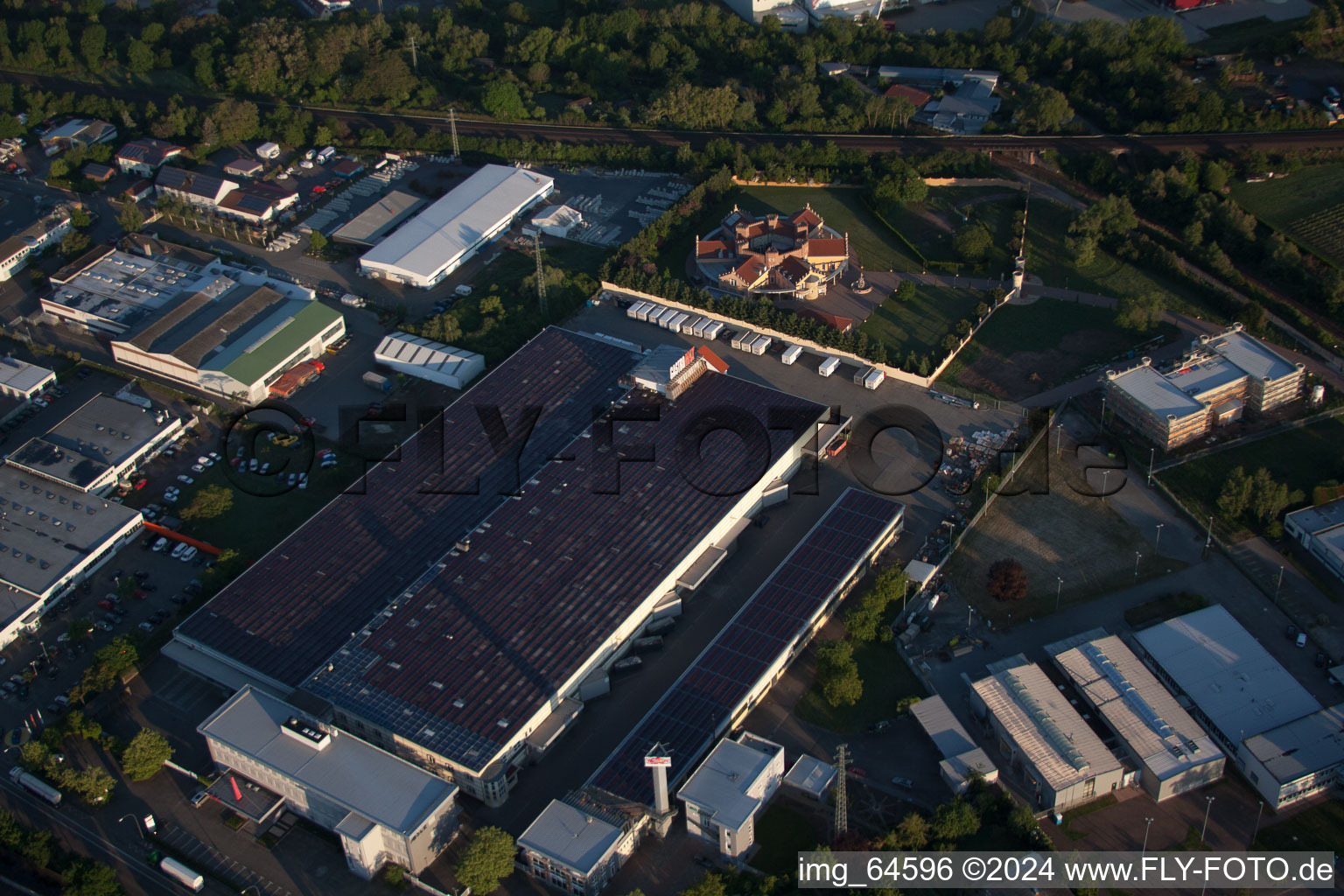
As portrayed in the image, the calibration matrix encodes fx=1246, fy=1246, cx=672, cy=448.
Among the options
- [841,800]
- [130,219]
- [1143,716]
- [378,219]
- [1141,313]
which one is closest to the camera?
[841,800]

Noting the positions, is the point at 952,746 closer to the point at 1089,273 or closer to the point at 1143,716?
the point at 1143,716

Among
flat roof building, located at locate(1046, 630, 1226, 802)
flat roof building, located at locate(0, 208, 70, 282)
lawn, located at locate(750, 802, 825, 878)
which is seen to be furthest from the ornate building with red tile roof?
flat roof building, located at locate(0, 208, 70, 282)

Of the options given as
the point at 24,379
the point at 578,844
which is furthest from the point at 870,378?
the point at 24,379

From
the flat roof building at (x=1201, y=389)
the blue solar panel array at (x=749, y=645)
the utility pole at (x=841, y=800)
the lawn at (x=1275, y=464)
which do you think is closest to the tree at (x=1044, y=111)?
the flat roof building at (x=1201, y=389)

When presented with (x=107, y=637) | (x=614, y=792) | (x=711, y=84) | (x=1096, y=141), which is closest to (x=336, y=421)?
(x=107, y=637)

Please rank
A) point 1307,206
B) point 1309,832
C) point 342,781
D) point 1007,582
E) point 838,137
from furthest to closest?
point 838,137 < point 1307,206 < point 1007,582 < point 342,781 < point 1309,832

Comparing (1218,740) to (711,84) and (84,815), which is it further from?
(711,84)

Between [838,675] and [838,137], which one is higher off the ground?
[838,137]

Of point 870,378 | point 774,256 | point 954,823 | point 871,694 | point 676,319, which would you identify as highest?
point 774,256
